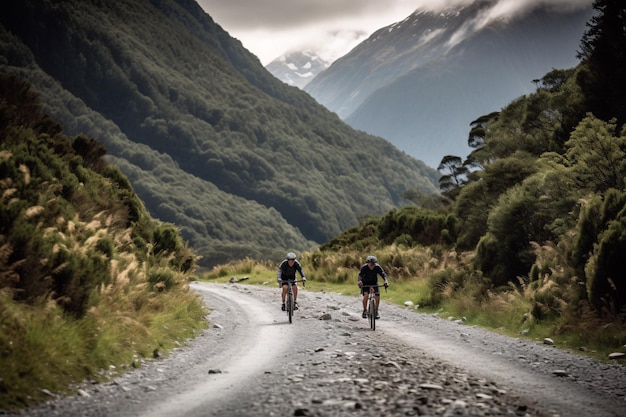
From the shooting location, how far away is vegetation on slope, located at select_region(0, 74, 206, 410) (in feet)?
28.9

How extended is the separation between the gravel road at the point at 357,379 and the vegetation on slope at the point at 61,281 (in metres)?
0.51

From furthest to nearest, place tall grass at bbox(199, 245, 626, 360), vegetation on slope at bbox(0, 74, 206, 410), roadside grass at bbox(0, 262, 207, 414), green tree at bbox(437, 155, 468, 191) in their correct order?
1. green tree at bbox(437, 155, 468, 191)
2. tall grass at bbox(199, 245, 626, 360)
3. vegetation on slope at bbox(0, 74, 206, 410)
4. roadside grass at bbox(0, 262, 207, 414)

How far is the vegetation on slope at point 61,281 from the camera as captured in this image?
8820 millimetres

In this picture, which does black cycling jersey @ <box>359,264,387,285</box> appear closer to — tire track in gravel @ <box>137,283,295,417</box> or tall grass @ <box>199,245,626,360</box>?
tire track in gravel @ <box>137,283,295,417</box>

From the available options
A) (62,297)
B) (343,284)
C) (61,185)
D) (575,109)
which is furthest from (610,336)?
(343,284)

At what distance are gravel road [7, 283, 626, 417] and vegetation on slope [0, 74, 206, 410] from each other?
51 cm

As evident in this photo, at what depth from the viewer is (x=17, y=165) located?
1416 centimetres

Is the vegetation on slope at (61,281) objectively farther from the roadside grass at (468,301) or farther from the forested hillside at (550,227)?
the forested hillside at (550,227)

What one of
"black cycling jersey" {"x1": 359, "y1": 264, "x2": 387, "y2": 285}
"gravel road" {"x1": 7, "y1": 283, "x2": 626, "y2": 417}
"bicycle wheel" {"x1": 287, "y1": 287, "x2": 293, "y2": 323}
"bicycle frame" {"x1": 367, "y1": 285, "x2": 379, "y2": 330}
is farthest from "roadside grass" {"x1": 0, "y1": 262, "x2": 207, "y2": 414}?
"black cycling jersey" {"x1": 359, "y1": 264, "x2": 387, "y2": 285}

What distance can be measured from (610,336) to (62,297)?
10713 millimetres

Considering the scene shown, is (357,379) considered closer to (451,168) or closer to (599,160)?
(599,160)

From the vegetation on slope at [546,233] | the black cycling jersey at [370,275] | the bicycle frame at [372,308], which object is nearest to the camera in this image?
the vegetation on slope at [546,233]

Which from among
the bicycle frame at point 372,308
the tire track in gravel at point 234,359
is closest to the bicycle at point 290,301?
the tire track in gravel at point 234,359

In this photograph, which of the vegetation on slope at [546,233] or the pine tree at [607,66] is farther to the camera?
the pine tree at [607,66]
